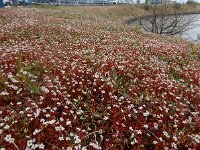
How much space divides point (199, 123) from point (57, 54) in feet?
17.7

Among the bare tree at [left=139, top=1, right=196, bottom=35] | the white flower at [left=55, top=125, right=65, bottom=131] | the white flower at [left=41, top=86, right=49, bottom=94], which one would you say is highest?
the bare tree at [left=139, top=1, right=196, bottom=35]

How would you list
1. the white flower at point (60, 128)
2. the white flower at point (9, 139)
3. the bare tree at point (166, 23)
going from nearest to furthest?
the white flower at point (9, 139), the white flower at point (60, 128), the bare tree at point (166, 23)

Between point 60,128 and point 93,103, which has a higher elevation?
point 93,103

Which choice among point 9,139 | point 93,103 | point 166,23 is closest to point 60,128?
point 9,139

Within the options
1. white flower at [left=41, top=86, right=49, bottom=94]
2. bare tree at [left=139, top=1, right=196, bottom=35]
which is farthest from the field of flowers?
bare tree at [left=139, top=1, right=196, bottom=35]

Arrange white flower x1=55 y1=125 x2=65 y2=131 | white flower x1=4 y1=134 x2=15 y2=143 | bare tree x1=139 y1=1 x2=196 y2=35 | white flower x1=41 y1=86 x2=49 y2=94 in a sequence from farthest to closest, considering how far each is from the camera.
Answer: bare tree x1=139 y1=1 x2=196 y2=35 < white flower x1=41 y1=86 x2=49 y2=94 < white flower x1=55 y1=125 x2=65 y2=131 < white flower x1=4 y1=134 x2=15 y2=143

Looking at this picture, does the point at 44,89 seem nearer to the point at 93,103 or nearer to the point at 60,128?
the point at 93,103

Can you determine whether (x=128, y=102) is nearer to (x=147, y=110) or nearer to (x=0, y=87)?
(x=147, y=110)

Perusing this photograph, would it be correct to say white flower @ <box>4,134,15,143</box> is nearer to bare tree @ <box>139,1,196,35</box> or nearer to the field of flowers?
the field of flowers

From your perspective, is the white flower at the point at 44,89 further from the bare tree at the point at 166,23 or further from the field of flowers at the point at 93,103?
the bare tree at the point at 166,23

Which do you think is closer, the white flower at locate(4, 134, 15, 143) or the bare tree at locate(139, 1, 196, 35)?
the white flower at locate(4, 134, 15, 143)

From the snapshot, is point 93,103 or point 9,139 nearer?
point 9,139

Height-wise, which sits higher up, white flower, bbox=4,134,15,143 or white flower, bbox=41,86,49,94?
white flower, bbox=41,86,49,94

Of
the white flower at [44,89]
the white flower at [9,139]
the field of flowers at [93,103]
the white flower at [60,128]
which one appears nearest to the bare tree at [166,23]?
the field of flowers at [93,103]
